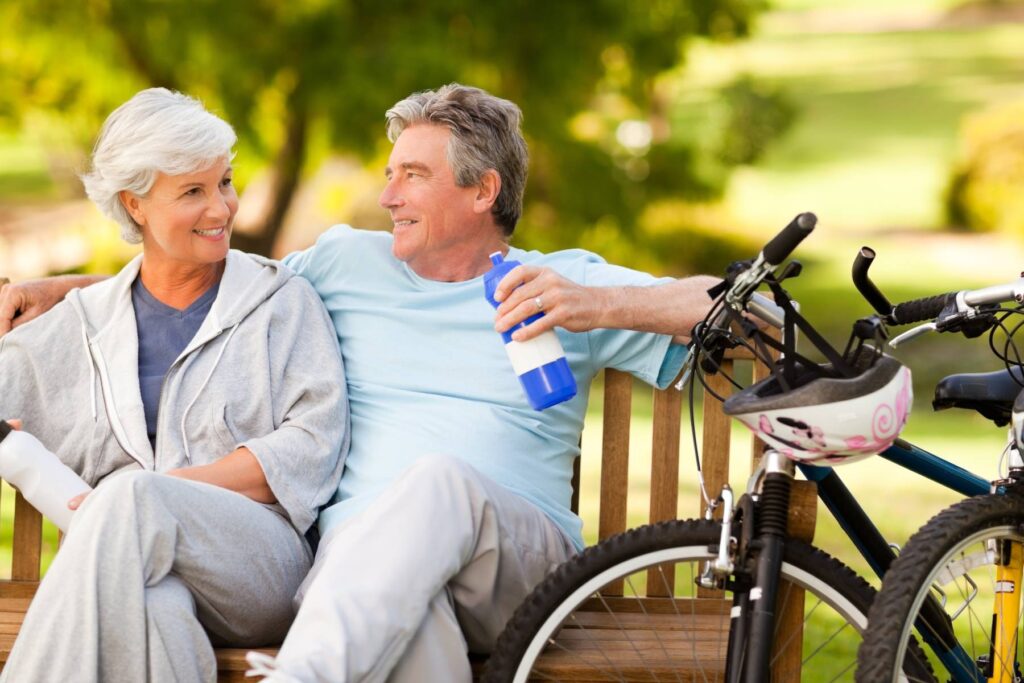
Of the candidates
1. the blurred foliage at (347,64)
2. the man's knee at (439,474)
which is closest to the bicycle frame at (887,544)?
the man's knee at (439,474)

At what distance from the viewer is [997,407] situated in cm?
316

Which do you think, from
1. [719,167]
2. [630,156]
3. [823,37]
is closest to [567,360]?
[630,156]

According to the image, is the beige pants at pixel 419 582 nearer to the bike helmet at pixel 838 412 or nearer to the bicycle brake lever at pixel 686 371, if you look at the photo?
the bicycle brake lever at pixel 686 371

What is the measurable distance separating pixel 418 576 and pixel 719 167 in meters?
19.2

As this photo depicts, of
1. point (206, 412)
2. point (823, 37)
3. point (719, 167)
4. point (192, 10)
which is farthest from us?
point (823, 37)

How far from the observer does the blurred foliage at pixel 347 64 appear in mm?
11062

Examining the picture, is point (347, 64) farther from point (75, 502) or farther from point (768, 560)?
point (768, 560)

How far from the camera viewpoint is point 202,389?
3.38 meters

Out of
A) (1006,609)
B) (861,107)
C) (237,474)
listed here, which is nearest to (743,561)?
(1006,609)

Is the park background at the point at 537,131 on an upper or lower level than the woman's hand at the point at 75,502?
upper

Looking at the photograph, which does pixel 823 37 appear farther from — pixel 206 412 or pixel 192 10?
pixel 206 412

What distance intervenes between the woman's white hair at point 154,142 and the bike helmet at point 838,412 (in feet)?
4.59

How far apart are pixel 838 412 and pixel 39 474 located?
176 cm

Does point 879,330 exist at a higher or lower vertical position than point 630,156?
lower
